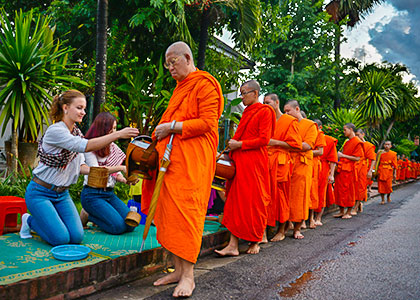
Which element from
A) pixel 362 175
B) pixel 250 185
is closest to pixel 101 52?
pixel 250 185

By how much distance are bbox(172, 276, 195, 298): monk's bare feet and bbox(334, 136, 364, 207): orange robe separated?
21.0 feet

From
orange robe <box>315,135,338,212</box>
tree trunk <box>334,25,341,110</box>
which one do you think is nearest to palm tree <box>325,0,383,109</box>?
tree trunk <box>334,25,341,110</box>

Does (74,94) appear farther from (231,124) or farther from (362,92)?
(362,92)

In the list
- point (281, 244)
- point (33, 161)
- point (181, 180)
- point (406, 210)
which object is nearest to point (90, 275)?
point (181, 180)

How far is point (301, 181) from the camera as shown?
6.10 meters

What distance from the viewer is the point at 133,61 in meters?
9.74

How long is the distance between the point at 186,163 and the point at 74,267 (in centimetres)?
124

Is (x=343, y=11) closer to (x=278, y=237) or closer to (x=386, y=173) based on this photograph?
(x=386, y=173)

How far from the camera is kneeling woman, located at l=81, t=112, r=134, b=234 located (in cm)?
438

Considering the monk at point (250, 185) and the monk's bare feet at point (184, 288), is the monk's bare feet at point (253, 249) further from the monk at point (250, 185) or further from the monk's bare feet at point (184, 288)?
the monk's bare feet at point (184, 288)

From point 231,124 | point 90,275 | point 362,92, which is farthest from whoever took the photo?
point 362,92

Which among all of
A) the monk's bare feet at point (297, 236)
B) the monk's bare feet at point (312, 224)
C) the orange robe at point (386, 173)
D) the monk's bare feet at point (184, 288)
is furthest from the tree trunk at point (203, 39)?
the monk's bare feet at point (184, 288)

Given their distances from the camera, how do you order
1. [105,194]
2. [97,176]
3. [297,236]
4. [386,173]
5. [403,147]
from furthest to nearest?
1. [403,147]
2. [386,173]
3. [297,236]
4. [105,194]
5. [97,176]

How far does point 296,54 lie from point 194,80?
19664mm
